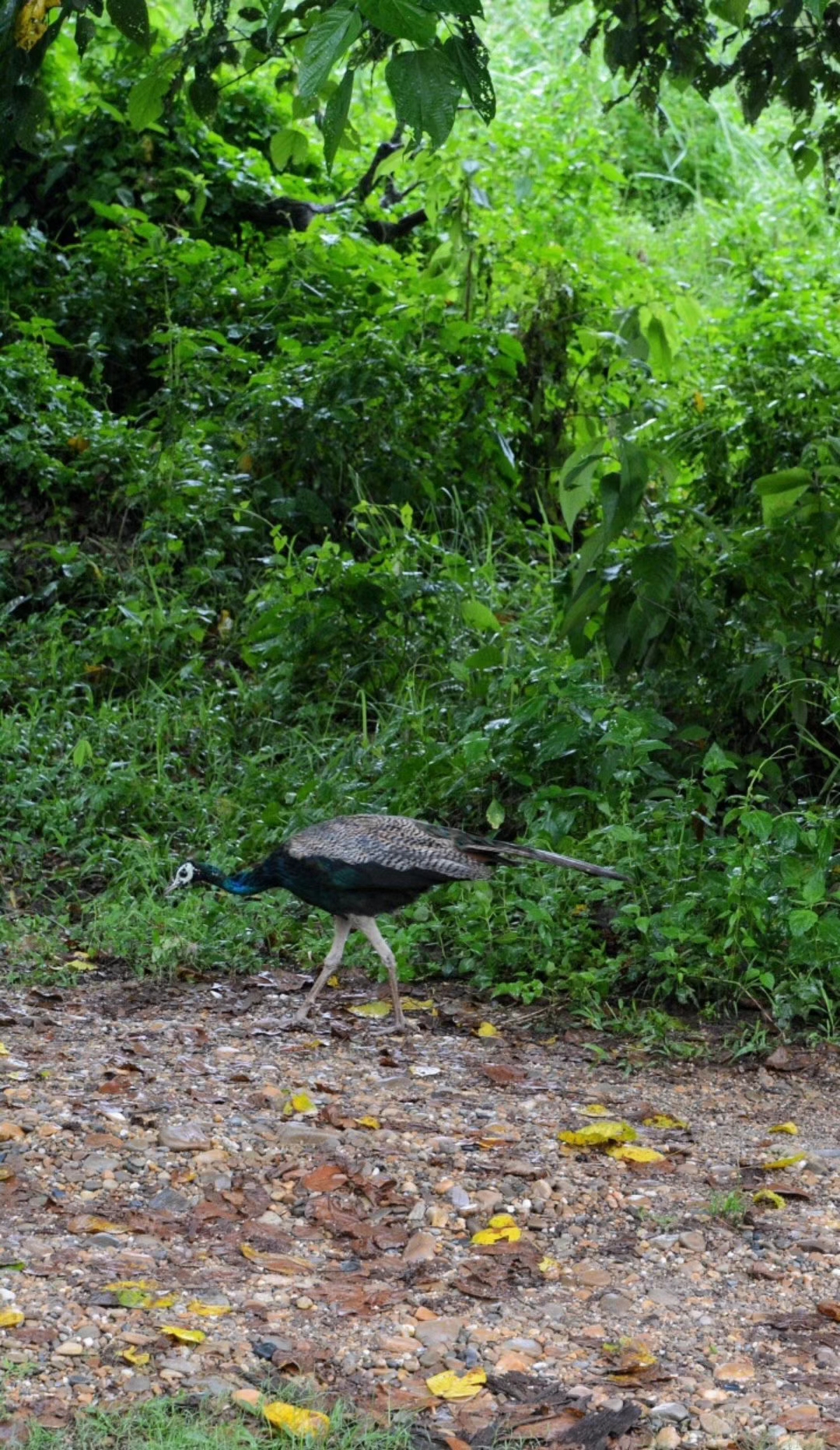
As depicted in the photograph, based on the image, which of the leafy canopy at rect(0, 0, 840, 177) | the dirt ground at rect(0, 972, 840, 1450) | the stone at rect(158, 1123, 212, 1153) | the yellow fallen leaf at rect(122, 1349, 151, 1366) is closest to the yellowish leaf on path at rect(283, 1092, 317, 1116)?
the dirt ground at rect(0, 972, 840, 1450)

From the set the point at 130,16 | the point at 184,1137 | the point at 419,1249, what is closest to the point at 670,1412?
the point at 419,1249

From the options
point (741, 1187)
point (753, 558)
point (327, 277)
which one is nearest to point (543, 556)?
point (327, 277)

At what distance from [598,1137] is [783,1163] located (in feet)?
1.57

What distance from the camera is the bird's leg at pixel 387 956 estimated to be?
550cm

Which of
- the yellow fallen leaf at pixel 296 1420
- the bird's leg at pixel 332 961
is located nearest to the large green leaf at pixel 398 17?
the yellow fallen leaf at pixel 296 1420

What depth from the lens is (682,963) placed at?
5672 mm

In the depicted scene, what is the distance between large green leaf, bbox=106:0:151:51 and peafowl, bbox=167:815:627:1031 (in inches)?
100

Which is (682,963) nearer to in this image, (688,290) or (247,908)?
(247,908)

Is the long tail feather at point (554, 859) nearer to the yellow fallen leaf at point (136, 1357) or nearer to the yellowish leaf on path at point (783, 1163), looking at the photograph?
the yellowish leaf on path at point (783, 1163)

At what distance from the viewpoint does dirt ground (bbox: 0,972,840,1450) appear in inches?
124

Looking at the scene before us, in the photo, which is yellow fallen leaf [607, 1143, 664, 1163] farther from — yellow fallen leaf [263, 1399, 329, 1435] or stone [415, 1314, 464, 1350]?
yellow fallen leaf [263, 1399, 329, 1435]

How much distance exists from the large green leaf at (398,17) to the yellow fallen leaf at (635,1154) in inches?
110

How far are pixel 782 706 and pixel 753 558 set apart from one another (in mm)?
609

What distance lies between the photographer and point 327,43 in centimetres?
281
